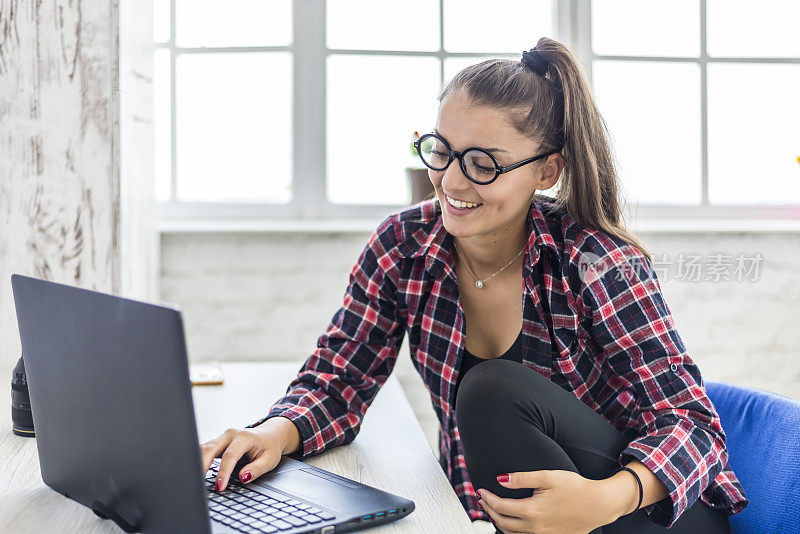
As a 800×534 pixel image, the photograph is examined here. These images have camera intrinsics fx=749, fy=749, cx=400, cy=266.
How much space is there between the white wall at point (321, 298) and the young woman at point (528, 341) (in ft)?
2.97

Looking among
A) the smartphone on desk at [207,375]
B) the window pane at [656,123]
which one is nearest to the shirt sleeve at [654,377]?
the smartphone on desk at [207,375]

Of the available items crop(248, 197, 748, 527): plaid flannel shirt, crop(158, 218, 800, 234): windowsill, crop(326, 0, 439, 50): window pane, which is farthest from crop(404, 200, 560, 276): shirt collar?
crop(326, 0, 439, 50): window pane

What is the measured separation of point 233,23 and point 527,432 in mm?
1818

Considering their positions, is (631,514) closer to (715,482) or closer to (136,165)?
(715,482)

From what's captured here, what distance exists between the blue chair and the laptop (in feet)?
1.87

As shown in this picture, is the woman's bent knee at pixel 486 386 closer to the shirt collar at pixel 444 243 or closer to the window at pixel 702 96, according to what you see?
the shirt collar at pixel 444 243

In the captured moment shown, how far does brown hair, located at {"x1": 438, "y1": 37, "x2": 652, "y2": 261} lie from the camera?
1187 mm

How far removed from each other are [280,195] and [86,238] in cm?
78

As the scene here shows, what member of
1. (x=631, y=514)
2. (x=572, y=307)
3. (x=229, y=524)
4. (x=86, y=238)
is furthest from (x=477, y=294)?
(x=86, y=238)

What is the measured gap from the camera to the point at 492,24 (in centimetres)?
239

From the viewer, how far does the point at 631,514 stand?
101cm

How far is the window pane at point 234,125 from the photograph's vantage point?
2330 millimetres

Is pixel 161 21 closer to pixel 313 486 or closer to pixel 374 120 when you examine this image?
pixel 374 120

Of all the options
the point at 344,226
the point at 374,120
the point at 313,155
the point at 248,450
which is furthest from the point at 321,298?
the point at 248,450
